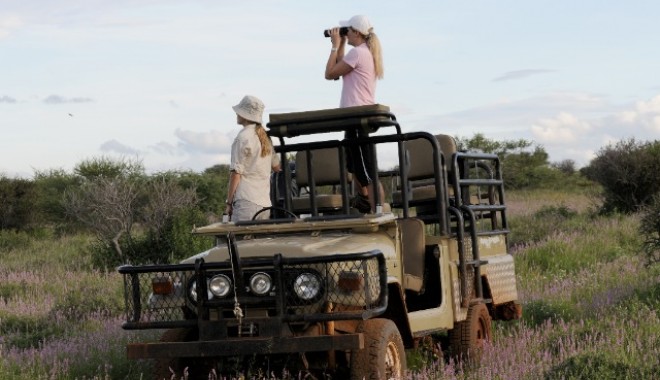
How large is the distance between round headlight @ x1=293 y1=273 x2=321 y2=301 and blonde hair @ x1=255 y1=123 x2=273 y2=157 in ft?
7.11

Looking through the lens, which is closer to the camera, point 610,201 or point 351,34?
point 351,34

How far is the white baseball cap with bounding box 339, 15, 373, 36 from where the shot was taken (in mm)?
9539

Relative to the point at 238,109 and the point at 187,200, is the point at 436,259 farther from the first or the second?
the point at 187,200

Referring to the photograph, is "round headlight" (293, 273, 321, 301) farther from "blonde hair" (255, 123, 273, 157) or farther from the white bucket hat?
the white bucket hat

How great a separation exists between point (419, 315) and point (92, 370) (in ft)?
8.46

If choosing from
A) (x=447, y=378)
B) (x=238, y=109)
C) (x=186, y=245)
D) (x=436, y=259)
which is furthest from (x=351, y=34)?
→ (x=186, y=245)

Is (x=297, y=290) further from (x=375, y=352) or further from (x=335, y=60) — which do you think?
(x=335, y=60)

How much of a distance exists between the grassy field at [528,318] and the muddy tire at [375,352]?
34 cm

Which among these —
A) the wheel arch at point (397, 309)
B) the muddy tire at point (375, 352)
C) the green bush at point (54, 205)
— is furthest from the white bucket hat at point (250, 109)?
the green bush at point (54, 205)

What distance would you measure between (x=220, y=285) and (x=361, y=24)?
309cm

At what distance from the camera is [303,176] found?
9961 millimetres

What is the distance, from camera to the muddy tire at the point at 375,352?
22.5 ft

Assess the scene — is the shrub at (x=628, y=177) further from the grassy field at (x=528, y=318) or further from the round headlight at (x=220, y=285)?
the round headlight at (x=220, y=285)

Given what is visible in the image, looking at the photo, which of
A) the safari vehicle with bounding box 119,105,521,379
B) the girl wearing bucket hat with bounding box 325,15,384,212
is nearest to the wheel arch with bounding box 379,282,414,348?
the safari vehicle with bounding box 119,105,521,379
